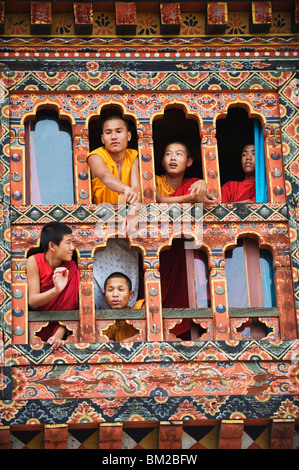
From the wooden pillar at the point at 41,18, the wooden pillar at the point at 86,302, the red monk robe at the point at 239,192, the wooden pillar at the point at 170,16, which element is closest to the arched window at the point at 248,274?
the red monk robe at the point at 239,192

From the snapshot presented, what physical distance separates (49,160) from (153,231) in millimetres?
1455

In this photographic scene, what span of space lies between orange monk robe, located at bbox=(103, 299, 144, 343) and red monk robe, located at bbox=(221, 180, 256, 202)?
1717mm

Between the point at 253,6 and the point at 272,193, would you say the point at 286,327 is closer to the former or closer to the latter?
the point at 272,193

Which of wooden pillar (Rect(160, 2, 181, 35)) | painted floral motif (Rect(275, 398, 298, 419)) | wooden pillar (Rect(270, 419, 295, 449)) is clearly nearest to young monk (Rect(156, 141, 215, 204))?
wooden pillar (Rect(160, 2, 181, 35))

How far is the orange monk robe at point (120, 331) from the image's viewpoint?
53.3 feet

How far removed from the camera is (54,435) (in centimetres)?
1520

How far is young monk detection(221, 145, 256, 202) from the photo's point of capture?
56.5ft

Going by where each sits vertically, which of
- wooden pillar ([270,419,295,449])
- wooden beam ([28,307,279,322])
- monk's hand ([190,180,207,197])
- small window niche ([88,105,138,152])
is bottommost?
wooden pillar ([270,419,295,449])

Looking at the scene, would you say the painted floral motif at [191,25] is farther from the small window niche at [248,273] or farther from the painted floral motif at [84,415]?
the painted floral motif at [84,415]

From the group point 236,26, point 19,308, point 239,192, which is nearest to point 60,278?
point 19,308

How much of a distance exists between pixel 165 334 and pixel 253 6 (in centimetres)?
378

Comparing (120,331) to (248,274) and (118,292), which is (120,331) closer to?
(118,292)

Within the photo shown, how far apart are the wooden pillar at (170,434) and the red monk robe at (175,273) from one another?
1542 millimetres

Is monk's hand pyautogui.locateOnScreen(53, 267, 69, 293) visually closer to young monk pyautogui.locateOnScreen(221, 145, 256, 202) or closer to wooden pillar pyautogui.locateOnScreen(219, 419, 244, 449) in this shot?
wooden pillar pyautogui.locateOnScreen(219, 419, 244, 449)
